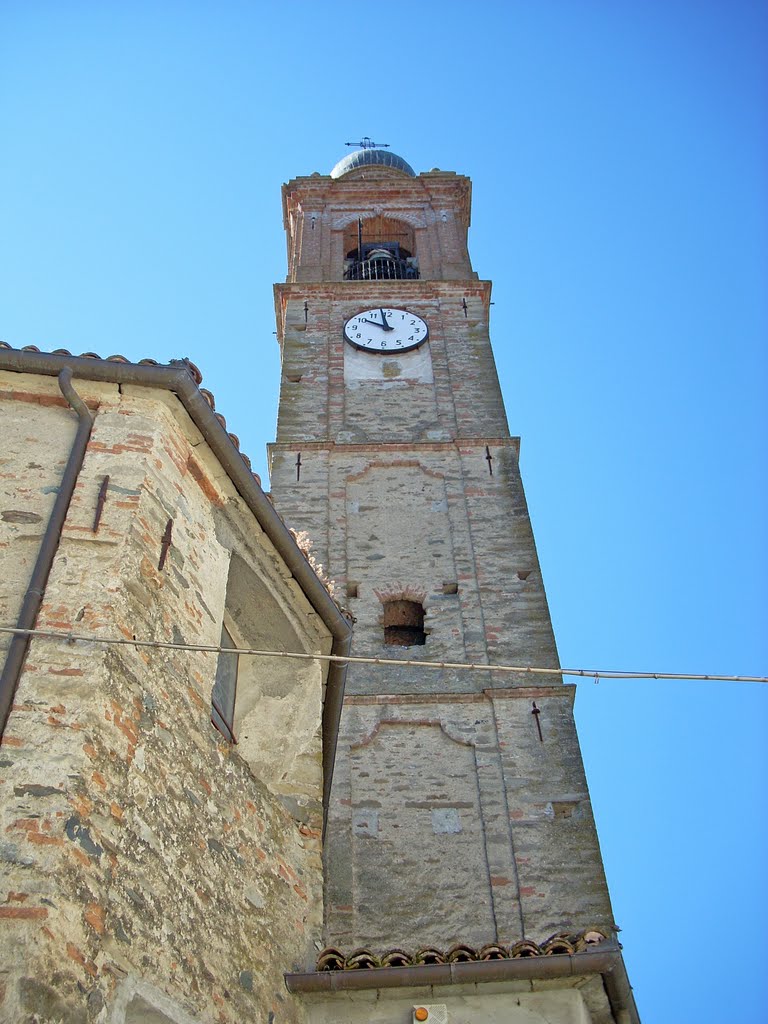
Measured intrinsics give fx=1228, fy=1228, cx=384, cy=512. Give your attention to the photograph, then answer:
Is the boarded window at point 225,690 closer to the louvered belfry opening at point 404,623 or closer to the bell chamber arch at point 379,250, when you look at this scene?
the louvered belfry opening at point 404,623

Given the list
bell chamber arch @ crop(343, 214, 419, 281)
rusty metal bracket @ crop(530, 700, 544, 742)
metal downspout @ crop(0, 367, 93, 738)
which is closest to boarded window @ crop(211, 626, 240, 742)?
metal downspout @ crop(0, 367, 93, 738)

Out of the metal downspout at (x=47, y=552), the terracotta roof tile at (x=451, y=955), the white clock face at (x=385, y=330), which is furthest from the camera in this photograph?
the white clock face at (x=385, y=330)

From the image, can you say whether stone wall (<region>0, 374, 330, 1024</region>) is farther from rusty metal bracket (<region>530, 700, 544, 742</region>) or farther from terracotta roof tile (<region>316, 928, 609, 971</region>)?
rusty metal bracket (<region>530, 700, 544, 742</region>)

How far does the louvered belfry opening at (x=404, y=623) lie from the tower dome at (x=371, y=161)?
14.9 metres

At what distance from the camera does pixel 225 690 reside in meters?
7.45

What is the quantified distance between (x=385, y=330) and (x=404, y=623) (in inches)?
266

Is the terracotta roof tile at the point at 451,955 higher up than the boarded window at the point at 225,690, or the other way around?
the boarded window at the point at 225,690

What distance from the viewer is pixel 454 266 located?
2208cm

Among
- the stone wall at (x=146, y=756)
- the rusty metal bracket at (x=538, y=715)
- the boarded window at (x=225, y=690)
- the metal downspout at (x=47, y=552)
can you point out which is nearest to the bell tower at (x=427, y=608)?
the rusty metal bracket at (x=538, y=715)

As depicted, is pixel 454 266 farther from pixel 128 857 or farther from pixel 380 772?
pixel 128 857

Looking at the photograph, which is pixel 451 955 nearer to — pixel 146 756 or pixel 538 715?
pixel 146 756

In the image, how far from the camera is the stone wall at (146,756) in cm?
496

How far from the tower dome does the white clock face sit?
25.8 feet

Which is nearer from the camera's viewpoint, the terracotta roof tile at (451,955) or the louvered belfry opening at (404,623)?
the terracotta roof tile at (451,955)
